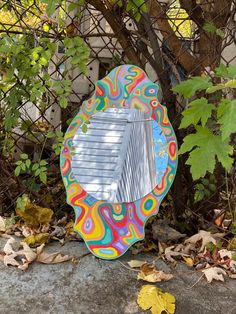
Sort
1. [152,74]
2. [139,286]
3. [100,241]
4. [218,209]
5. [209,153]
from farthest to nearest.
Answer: [152,74], [218,209], [100,241], [139,286], [209,153]

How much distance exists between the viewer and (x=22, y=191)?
239 cm

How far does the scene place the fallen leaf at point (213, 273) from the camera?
195 cm

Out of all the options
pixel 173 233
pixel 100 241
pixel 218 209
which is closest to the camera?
pixel 100 241

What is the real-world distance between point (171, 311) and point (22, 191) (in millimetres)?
1072

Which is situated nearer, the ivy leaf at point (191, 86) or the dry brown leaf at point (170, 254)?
the ivy leaf at point (191, 86)

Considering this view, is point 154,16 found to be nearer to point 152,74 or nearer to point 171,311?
point 152,74

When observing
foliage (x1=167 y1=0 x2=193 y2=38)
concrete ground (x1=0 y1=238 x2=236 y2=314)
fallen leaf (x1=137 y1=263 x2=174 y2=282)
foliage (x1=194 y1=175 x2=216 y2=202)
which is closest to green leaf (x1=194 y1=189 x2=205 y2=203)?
foliage (x1=194 y1=175 x2=216 y2=202)

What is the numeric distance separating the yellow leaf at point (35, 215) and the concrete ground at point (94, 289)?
0.32 metres

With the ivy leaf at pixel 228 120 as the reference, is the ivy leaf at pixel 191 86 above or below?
above

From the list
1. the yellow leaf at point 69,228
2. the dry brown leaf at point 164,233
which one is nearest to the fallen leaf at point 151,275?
the dry brown leaf at point 164,233

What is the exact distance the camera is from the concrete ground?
170 cm

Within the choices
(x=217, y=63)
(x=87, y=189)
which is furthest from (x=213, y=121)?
(x=87, y=189)

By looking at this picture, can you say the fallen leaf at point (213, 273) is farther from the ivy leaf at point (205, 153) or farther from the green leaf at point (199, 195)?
the ivy leaf at point (205, 153)

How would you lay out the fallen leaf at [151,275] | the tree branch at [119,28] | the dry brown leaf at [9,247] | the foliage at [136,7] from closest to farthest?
the fallen leaf at [151,275] → the dry brown leaf at [9,247] → the foliage at [136,7] → the tree branch at [119,28]
